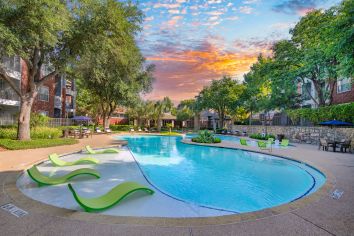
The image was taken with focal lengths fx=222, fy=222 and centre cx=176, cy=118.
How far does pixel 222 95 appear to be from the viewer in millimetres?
37281

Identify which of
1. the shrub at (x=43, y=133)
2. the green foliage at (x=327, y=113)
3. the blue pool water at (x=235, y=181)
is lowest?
the blue pool water at (x=235, y=181)

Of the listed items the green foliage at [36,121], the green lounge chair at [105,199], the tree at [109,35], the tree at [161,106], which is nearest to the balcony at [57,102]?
the green foliage at [36,121]

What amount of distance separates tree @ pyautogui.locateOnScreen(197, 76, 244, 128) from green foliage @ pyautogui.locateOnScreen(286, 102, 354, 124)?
11600 millimetres

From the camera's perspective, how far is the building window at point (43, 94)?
96.6 ft

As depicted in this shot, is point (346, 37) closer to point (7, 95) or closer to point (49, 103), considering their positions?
point (7, 95)

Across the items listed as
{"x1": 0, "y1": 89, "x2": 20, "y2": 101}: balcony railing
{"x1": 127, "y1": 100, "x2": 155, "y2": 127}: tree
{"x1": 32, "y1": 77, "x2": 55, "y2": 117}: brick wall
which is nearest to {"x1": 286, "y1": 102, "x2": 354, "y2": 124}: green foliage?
{"x1": 127, "y1": 100, "x2": 155, "y2": 127}: tree

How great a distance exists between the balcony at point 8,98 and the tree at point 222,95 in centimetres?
2787

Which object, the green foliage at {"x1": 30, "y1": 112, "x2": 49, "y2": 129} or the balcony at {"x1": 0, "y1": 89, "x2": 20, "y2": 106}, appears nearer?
the green foliage at {"x1": 30, "y1": 112, "x2": 49, "y2": 129}

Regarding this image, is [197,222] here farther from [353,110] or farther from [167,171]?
[353,110]

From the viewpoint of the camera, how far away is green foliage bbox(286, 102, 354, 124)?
1805 cm

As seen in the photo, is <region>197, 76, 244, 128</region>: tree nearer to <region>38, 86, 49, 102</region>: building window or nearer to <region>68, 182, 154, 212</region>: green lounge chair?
<region>38, 86, 49, 102</region>: building window

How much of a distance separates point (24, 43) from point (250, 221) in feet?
50.7

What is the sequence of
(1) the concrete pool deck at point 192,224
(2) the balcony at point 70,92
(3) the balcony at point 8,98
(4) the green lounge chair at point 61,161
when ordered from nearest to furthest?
(1) the concrete pool deck at point 192,224 → (4) the green lounge chair at point 61,161 → (3) the balcony at point 8,98 → (2) the balcony at point 70,92

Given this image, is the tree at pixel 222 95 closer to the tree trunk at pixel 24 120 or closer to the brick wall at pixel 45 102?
the brick wall at pixel 45 102
